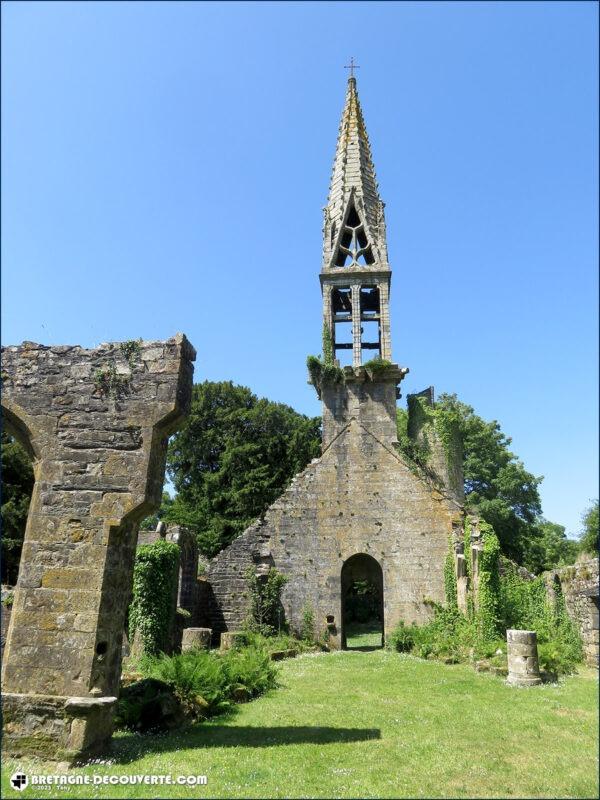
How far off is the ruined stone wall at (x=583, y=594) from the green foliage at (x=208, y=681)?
23.5 ft

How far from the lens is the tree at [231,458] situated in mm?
31078

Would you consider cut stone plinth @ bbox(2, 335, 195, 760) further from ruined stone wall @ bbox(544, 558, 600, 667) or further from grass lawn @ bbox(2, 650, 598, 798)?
ruined stone wall @ bbox(544, 558, 600, 667)

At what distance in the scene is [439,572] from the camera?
666 inches

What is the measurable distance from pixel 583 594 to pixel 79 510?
12.1 meters

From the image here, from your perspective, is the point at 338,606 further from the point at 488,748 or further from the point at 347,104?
the point at 347,104

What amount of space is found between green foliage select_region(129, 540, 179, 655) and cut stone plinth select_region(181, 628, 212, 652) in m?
0.66

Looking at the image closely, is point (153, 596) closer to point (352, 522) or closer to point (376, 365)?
point (352, 522)

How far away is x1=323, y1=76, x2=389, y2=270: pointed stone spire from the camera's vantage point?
77.0ft

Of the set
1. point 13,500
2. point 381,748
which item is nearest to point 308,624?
point 381,748

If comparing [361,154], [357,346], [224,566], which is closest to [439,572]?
[224,566]

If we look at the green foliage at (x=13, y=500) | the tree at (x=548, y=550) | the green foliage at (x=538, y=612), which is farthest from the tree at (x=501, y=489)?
the green foliage at (x=13, y=500)

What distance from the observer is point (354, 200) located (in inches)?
973

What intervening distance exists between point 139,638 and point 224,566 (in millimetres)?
5548

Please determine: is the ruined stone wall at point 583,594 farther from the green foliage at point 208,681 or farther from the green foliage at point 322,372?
the green foliage at point 322,372
